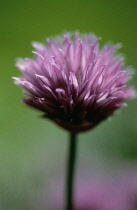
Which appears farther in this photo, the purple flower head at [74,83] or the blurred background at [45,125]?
the blurred background at [45,125]

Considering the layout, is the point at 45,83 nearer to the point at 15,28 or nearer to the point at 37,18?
the point at 15,28

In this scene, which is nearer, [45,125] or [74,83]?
[74,83]

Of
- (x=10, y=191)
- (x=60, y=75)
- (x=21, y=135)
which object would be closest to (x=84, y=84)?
(x=60, y=75)

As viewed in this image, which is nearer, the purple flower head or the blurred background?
the purple flower head
